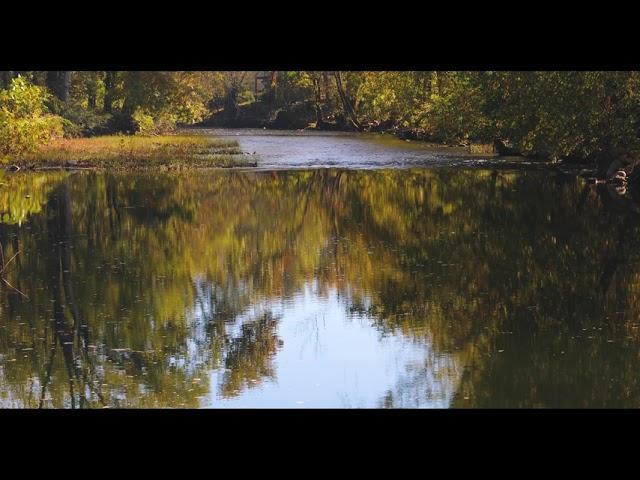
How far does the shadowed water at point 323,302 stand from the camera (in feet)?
34.3

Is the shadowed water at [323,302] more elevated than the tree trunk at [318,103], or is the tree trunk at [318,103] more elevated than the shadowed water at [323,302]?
the tree trunk at [318,103]

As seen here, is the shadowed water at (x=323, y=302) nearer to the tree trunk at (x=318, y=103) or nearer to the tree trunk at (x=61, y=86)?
the tree trunk at (x=61, y=86)

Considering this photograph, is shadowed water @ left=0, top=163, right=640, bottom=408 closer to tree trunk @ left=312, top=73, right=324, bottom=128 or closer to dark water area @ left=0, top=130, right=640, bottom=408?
dark water area @ left=0, top=130, right=640, bottom=408

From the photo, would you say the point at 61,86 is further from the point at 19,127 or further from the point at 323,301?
the point at 323,301

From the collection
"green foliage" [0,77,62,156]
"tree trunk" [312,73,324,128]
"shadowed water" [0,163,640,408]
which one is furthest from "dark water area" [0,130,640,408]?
"tree trunk" [312,73,324,128]

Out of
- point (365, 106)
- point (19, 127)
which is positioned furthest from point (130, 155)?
point (365, 106)

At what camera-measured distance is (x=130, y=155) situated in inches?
1453

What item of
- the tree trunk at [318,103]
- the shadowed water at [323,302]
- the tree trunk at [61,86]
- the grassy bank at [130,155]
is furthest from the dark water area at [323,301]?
the tree trunk at [318,103]

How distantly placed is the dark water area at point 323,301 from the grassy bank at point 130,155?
939 centimetres

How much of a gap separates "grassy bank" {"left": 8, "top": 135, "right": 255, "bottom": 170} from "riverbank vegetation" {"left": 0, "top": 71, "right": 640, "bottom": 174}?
1189 mm

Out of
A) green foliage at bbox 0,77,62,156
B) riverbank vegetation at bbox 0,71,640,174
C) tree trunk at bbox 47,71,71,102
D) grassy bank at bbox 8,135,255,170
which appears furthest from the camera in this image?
tree trunk at bbox 47,71,71,102

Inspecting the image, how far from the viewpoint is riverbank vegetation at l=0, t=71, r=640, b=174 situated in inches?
1008
